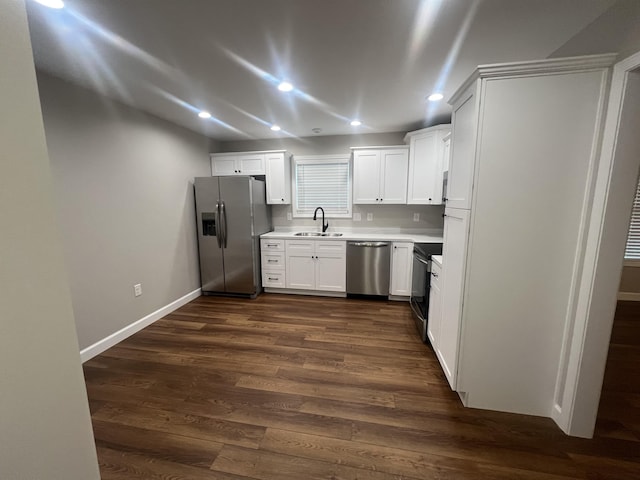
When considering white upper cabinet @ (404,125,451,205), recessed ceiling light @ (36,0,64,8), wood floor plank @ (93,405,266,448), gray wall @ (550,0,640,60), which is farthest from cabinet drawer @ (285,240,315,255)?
gray wall @ (550,0,640,60)

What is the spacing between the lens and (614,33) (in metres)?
1.39

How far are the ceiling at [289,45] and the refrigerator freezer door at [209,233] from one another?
1.22 metres

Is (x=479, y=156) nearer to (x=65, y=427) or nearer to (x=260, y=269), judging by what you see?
(x=65, y=427)

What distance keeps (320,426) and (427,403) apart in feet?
2.59

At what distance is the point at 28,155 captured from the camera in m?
0.64

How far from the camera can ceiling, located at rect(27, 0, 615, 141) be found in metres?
1.39

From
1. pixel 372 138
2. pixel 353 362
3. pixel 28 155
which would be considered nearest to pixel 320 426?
pixel 353 362

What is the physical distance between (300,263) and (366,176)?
1.64 m

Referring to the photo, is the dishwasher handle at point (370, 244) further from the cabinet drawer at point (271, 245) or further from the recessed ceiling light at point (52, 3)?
the recessed ceiling light at point (52, 3)

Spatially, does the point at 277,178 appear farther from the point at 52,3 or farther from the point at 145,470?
the point at 145,470

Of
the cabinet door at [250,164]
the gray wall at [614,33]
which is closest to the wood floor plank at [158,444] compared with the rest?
the gray wall at [614,33]

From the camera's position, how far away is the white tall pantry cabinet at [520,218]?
1409mm

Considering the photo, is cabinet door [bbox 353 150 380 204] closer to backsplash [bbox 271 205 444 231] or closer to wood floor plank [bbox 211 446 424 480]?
backsplash [bbox 271 205 444 231]

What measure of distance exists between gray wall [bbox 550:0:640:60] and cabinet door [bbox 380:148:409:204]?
2.07 m
